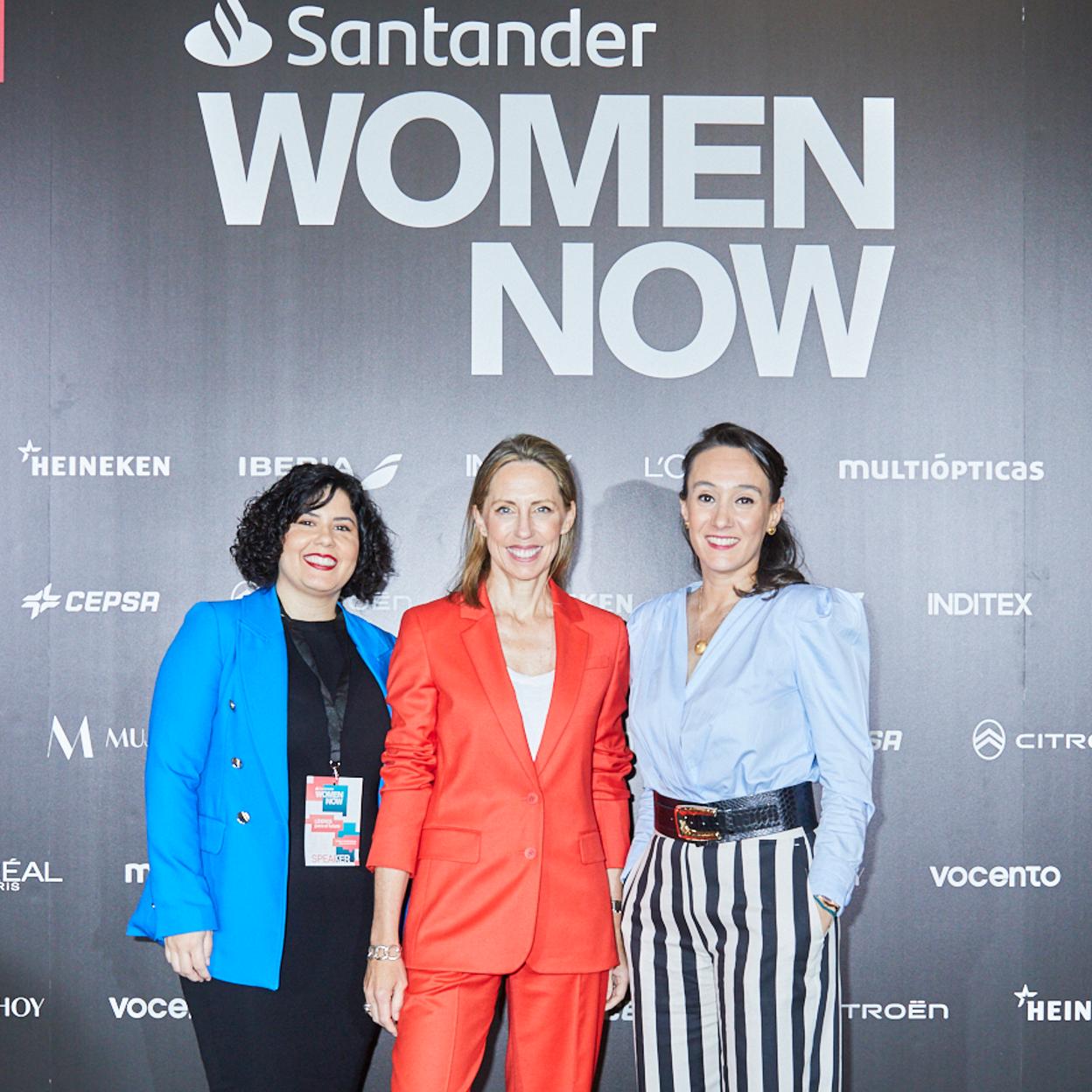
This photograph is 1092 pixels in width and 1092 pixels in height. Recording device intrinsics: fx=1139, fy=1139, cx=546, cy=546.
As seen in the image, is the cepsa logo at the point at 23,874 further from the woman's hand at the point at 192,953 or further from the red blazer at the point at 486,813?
the red blazer at the point at 486,813

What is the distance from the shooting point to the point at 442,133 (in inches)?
130

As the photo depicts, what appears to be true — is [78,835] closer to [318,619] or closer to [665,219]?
[318,619]

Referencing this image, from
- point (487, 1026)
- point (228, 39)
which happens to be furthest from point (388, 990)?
point (228, 39)

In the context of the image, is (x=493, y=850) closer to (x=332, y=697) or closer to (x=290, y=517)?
(x=332, y=697)

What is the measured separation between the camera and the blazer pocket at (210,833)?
251 cm

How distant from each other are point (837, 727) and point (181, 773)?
1.42m

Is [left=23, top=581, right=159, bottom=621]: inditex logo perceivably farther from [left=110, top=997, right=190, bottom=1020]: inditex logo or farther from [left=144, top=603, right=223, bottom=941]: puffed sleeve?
[left=110, top=997, right=190, bottom=1020]: inditex logo

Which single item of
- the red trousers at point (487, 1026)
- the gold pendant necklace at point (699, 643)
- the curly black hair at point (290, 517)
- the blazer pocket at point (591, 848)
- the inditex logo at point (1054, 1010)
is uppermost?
the curly black hair at point (290, 517)

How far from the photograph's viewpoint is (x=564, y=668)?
241 cm

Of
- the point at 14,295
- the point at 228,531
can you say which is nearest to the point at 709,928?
the point at 228,531

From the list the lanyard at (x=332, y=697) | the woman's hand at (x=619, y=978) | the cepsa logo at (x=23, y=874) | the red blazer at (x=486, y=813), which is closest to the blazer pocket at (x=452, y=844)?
the red blazer at (x=486, y=813)

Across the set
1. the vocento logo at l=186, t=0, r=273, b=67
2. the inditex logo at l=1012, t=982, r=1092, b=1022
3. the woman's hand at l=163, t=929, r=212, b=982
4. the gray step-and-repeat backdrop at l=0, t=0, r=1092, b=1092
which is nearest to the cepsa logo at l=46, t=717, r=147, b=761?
the gray step-and-repeat backdrop at l=0, t=0, r=1092, b=1092

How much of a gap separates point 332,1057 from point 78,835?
1.17 metres

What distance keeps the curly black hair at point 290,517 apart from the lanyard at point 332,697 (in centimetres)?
15
